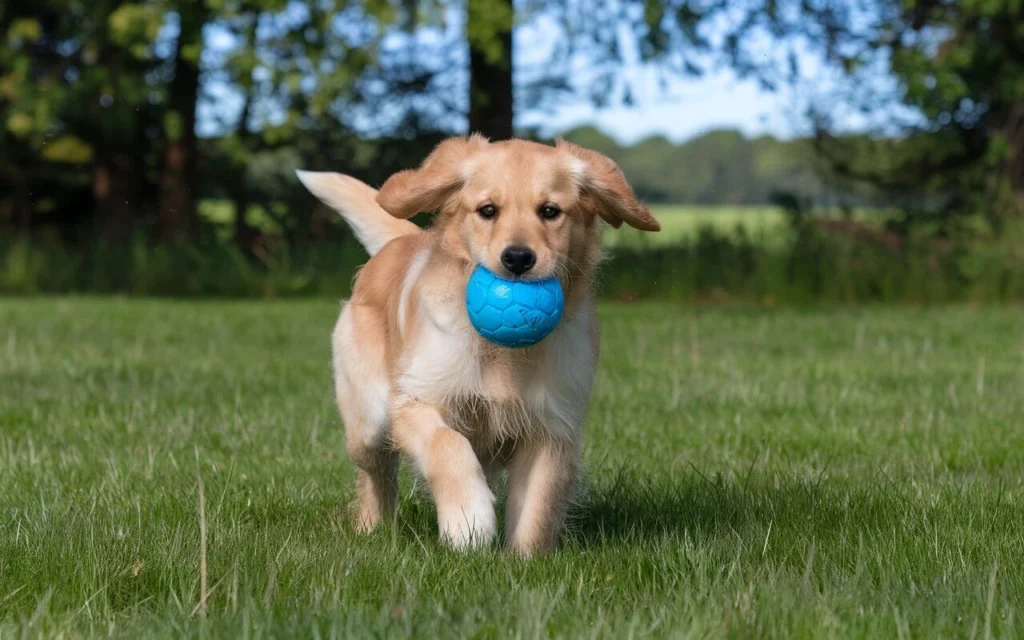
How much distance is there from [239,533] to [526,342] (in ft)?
2.97

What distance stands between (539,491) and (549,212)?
0.78 metres

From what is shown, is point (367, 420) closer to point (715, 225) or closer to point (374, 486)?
point (374, 486)

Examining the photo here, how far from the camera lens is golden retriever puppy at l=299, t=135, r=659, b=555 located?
329 centimetres

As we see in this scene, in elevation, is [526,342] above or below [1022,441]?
above

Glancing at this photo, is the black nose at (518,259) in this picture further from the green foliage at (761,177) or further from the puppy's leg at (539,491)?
the green foliage at (761,177)

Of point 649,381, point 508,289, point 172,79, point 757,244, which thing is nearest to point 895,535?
point 508,289

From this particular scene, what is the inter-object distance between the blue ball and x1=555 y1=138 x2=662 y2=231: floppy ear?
42 cm

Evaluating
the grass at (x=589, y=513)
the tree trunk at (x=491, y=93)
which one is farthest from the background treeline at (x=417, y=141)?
the grass at (x=589, y=513)

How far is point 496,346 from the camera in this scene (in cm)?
341

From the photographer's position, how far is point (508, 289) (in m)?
3.25

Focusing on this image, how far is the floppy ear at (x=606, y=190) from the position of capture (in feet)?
11.8

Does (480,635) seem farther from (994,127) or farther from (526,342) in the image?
(994,127)

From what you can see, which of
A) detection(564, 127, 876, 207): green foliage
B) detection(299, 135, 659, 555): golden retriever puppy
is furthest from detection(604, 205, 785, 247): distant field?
detection(299, 135, 659, 555): golden retriever puppy

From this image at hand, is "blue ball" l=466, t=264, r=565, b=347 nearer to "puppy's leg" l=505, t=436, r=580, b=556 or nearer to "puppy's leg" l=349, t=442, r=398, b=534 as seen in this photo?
"puppy's leg" l=505, t=436, r=580, b=556
